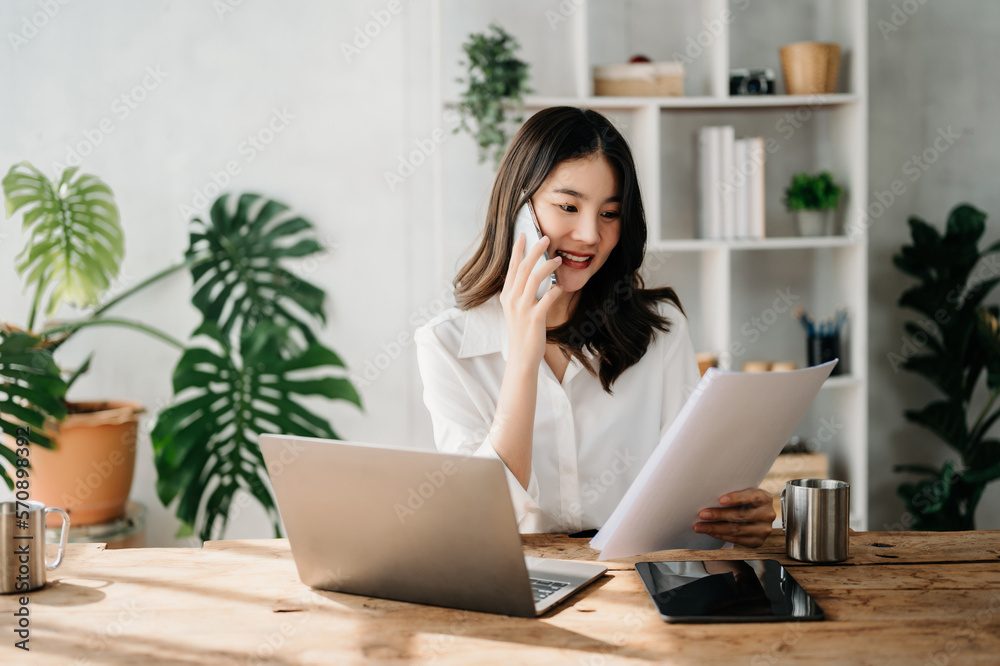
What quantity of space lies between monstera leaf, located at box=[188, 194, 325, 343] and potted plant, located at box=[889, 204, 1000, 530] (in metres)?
2.15

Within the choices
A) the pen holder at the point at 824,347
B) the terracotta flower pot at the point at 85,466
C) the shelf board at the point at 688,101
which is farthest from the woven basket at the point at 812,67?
the terracotta flower pot at the point at 85,466

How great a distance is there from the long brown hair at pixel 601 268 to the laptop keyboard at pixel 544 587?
2.14ft

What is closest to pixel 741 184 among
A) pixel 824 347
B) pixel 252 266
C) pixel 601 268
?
pixel 824 347

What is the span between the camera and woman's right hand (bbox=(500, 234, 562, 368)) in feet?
4.94

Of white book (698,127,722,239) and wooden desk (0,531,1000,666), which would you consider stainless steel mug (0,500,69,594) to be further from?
white book (698,127,722,239)

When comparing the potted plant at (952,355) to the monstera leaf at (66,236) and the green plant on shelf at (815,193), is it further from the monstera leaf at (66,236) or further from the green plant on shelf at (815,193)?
the monstera leaf at (66,236)

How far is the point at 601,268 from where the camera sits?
1821 mm

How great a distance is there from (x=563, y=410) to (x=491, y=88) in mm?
1470

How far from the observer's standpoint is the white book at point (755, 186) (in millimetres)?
2857

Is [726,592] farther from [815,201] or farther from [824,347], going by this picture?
[815,201]

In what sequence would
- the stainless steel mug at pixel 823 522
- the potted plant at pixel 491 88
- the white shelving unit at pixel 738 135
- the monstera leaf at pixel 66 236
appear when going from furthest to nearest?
the white shelving unit at pixel 738 135, the potted plant at pixel 491 88, the monstera leaf at pixel 66 236, the stainless steel mug at pixel 823 522

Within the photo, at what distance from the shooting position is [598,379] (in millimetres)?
1731

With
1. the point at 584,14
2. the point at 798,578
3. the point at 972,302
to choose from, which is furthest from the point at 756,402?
the point at 972,302

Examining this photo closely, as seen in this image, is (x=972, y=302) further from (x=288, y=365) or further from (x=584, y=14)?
(x=288, y=365)
